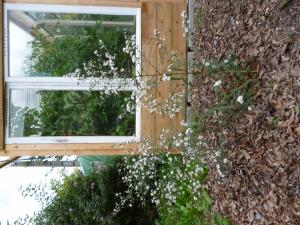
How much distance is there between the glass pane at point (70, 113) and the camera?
5380 mm

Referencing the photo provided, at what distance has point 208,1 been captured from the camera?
4871 millimetres

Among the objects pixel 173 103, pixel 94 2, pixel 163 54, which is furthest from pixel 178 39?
pixel 94 2

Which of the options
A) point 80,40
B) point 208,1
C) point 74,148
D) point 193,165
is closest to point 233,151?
point 193,165

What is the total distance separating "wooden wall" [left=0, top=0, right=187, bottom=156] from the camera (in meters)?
5.42

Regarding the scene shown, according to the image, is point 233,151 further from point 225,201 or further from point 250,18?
point 250,18

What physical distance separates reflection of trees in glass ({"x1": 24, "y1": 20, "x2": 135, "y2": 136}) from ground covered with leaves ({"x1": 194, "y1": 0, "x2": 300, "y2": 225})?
1609mm

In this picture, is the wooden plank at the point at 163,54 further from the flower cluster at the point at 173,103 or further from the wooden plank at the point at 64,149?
the wooden plank at the point at 64,149

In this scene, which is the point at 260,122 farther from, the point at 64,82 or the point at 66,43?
the point at 66,43

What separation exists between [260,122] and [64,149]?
115 inches

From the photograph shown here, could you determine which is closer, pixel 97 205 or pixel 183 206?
pixel 183 206

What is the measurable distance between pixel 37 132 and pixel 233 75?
289 centimetres

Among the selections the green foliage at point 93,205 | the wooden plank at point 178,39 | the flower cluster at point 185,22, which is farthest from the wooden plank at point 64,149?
the green foliage at point 93,205

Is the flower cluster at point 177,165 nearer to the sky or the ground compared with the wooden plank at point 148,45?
nearer to the ground

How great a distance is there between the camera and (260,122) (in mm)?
3389
